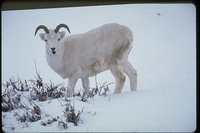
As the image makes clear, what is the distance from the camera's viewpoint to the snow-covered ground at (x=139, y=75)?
4324mm

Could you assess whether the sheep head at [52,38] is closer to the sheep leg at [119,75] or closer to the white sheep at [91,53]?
the white sheep at [91,53]

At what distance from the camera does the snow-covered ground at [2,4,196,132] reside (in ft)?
14.2

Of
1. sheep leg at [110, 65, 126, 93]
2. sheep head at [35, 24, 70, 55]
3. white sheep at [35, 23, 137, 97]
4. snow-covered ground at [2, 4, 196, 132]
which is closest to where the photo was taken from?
snow-covered ground at [2, 4, 196, 132]

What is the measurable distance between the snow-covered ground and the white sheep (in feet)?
3.14

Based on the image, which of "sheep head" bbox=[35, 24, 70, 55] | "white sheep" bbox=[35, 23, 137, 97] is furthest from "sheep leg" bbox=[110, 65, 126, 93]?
"sheep head" bbox=[35, 24, 70, 55]

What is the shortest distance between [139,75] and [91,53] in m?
3.03

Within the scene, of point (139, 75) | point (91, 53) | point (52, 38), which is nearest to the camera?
point (52, 38)

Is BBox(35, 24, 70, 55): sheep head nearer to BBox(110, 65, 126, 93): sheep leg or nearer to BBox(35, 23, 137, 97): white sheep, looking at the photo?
BBox(35, 23, 137, 97): white sheep

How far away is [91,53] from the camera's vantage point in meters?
6.79

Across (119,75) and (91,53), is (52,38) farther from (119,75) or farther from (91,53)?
(119,75)

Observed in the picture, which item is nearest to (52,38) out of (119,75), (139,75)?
(119,75)

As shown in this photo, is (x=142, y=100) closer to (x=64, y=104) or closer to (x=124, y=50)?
(x=64, y=104)

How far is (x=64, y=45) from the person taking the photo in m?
6.92

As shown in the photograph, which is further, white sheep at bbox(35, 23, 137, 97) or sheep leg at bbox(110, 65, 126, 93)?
sheep leg at bbox(110, 65, 126, 93)
